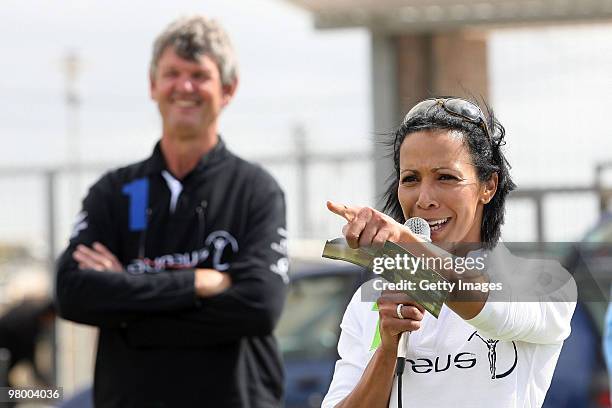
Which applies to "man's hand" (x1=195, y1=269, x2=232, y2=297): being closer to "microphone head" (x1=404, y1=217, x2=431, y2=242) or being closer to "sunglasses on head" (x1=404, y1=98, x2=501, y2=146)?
"sunglasses on head" (x1=404, y1=98, x2=501, y2=146)

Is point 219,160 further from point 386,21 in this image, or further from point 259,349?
point 386,21

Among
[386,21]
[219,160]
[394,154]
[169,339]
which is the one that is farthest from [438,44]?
[394,154]

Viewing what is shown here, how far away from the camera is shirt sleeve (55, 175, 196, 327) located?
404 cm

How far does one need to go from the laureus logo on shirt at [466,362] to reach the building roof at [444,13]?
17.3 feet

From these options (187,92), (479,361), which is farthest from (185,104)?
(479,361)

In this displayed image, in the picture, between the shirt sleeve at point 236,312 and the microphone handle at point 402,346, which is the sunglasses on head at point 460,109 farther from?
A: the shirt sleeve at point 236,312

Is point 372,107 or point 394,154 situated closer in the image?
point 394,154

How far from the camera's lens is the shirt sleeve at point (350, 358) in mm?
2621

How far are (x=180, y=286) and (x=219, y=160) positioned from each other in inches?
21.3

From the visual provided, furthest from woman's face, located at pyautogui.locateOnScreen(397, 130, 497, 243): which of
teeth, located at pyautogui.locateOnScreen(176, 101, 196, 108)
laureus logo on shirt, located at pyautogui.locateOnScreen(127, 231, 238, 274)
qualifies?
teeth, located at pyautogui.locateOnScreen(176, 101, 196, 108)

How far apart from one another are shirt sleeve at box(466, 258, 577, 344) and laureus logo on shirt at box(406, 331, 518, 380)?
72 millimetres

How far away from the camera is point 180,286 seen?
404cm

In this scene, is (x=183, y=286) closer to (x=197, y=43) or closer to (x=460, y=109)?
(x=197, y=43)

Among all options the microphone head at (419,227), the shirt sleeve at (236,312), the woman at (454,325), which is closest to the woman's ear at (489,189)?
the woman at (454,325)
